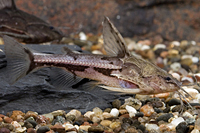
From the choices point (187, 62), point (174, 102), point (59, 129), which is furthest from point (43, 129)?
point (187, 62)

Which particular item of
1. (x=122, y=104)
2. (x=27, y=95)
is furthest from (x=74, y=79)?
(x=122, y=104)

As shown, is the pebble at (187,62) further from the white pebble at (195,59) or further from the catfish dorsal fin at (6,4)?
the catfish dorsal fin at (6,4)

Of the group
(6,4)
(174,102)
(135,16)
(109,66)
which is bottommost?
(174,102)

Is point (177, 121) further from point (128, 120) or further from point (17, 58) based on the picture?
point (17, 58)

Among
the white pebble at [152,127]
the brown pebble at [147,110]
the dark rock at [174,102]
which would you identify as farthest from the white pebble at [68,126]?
the dark rock at [174,102]

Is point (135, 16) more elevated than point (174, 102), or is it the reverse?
point (135, 16)

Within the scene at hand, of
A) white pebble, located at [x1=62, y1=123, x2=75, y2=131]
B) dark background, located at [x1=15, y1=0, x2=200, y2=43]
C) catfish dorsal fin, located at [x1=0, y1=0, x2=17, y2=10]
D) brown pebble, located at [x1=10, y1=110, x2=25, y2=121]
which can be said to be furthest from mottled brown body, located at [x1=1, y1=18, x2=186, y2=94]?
dark background, located at [x1=15, y1=0, x2=200, y2=43]
